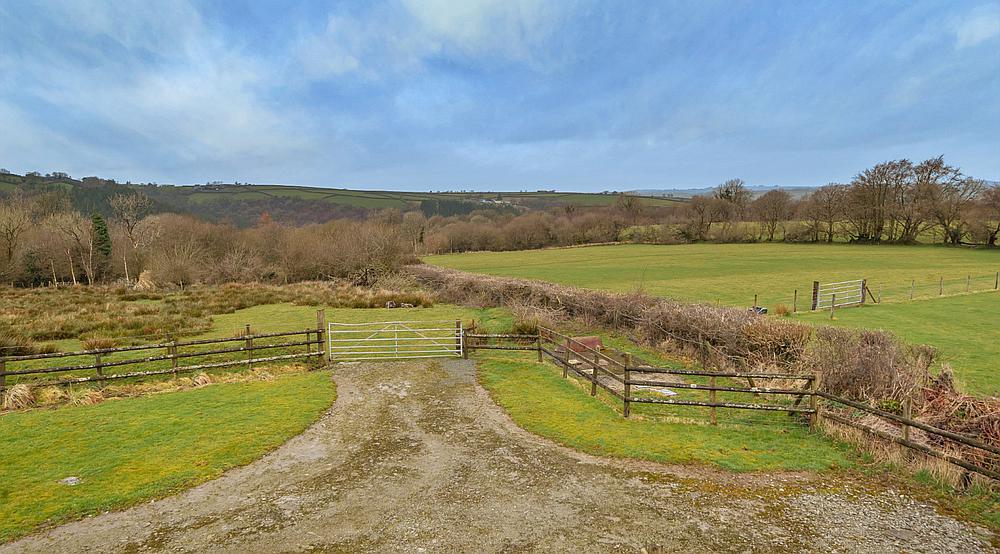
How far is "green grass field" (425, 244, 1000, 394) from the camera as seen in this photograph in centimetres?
1911

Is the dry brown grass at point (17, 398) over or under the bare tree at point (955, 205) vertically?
under

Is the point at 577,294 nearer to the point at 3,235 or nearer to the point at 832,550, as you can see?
the point at 832,550

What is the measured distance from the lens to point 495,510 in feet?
23.4

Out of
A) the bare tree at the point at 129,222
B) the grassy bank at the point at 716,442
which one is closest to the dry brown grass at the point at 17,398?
the grassy bank at the point at 716,442

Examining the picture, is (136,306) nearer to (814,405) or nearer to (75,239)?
(75,239)

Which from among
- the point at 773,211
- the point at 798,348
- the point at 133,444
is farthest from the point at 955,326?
the point at 773,211

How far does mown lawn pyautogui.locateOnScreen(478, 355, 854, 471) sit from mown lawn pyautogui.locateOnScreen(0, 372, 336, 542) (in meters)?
5.52

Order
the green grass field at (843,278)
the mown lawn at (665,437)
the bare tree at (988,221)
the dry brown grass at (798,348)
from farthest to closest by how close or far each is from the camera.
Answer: the bare tree at (988,221) < the green grass field at (843,278) < the dry brown grass at (798,348) < the mown lawn at (665,437)

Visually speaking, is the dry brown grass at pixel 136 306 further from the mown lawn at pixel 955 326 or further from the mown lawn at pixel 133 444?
the mown lawn at pixel 955 326

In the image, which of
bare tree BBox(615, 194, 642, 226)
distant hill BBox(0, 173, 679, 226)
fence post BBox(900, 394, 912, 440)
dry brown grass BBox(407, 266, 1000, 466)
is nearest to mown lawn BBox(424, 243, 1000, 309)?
dry brown grass BBox(407, 266, 1000, 466)

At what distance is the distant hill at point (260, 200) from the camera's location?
92000 millimetres

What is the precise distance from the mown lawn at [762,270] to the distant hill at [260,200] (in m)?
62.8

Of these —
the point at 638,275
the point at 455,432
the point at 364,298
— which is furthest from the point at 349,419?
the point at 638,275

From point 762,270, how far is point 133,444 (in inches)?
1983
